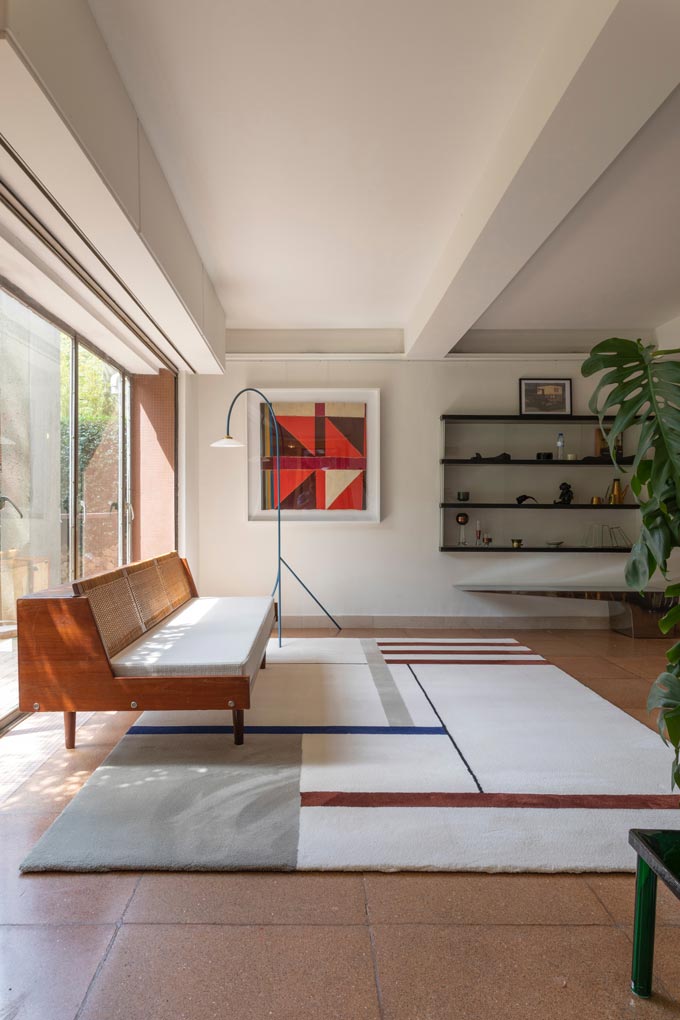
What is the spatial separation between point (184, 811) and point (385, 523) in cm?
412

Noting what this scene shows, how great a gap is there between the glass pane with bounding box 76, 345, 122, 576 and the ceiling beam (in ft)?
8.39

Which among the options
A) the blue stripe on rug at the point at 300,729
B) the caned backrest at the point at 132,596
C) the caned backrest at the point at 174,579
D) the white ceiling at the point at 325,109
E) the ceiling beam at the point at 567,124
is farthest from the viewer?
the caned backrest at the point at 174,579

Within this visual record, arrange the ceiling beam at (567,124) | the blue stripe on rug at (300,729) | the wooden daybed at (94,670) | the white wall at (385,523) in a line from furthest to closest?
1. the white wall at (385,523)
2. the blue stripe on rug at (300,729)
3. the wooden daybed at (94,670)
4. the ceiling beam at (567,124)

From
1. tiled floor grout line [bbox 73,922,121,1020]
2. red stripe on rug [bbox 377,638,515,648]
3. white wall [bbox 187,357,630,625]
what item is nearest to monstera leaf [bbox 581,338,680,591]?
tiled floor grout line [bbox 73,922,121,1020]

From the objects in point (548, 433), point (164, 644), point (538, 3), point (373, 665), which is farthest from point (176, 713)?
point (548, 433)

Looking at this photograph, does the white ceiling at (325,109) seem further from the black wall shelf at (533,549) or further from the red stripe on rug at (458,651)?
the red stripe on rug at (458,651)

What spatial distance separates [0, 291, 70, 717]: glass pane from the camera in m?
3.28

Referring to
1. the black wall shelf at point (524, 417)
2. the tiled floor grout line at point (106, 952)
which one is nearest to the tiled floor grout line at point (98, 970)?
the tiled floor grout line at point (106, 952)

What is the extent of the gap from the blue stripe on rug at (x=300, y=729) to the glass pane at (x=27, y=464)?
795mm

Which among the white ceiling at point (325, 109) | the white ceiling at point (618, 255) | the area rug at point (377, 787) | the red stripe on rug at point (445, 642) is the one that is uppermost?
the white ceiling at point (325, 109)

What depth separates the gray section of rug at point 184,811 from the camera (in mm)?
2107

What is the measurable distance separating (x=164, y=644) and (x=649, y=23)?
119 inches

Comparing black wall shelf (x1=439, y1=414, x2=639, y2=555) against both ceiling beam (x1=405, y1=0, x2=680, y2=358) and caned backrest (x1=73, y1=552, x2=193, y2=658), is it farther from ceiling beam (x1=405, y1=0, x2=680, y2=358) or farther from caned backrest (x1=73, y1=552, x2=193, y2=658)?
caned backrest (x1=73, y1=552, x2=193, y2=658)

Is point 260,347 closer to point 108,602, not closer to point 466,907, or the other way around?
point 108,602
